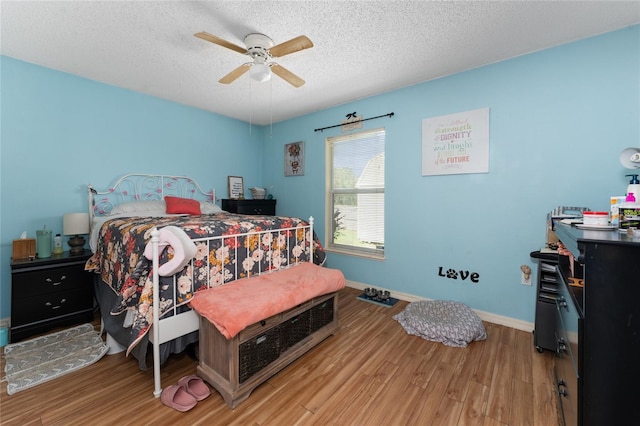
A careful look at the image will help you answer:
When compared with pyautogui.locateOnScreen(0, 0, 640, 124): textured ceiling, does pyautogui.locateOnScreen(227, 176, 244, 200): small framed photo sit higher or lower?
lower

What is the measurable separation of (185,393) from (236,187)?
3.20m

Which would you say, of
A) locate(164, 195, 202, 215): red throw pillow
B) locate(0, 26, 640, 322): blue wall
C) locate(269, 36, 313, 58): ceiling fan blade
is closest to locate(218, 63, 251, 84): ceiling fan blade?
locate(269, 36, 313, 58): ceiling fan blade

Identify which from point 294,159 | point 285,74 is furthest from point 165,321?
point 294,159

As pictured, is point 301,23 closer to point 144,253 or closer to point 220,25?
point 220,25

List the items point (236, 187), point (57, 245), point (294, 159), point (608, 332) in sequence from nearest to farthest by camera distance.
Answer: point (608, 332) → point (57, 245) → point (294, 159) → point (236, 187)

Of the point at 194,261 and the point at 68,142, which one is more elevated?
the point at 68,142

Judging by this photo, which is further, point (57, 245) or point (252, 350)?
point (57, 245)

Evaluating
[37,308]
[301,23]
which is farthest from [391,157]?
[37,308]

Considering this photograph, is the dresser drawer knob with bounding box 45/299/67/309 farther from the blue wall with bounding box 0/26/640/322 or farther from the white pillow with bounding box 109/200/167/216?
the white pillow with bounding box 109/200/167/216

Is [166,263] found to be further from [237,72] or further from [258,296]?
[237,72]

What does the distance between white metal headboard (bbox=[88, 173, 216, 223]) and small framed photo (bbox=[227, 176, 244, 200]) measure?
0.30 m

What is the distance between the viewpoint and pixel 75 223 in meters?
2.65

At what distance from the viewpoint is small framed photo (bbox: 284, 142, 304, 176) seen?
4.16 meters

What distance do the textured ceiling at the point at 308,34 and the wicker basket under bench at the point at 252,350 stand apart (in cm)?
210
